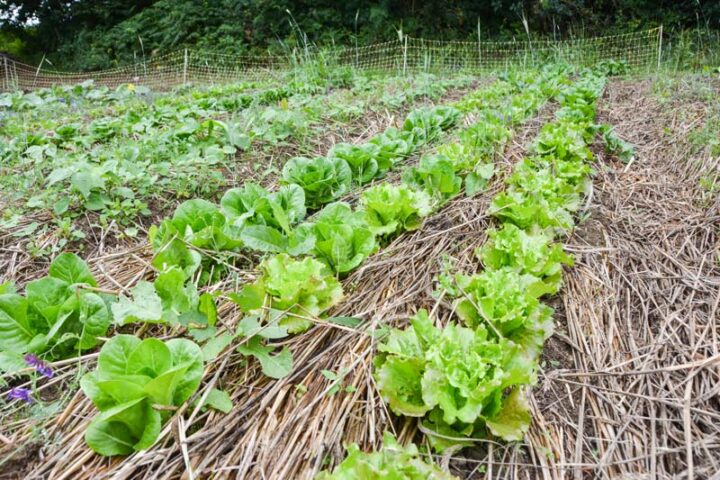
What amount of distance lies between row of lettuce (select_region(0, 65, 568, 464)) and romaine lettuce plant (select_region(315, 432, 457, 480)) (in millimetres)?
390

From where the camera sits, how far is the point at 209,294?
141cm

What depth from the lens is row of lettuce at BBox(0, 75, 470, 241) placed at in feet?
7.77

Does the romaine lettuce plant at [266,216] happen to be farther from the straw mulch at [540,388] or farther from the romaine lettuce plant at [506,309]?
the romaine lettuce plant at [506,309]

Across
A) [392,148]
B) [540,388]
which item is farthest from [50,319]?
A: [392,148]

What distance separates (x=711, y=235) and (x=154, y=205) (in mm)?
2981

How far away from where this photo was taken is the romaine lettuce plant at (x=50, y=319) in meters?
1.36

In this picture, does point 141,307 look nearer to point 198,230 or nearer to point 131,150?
point 198,230

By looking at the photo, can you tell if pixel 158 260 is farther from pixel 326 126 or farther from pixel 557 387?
pixel 326 126

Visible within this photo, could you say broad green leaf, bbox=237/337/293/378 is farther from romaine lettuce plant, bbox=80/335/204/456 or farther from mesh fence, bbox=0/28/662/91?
mesh fence, bbox=0/28/662/91

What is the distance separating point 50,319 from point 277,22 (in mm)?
17003

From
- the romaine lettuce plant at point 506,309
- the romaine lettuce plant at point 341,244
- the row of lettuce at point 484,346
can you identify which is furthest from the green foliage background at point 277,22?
the romaine lettuce plant at point 506,309

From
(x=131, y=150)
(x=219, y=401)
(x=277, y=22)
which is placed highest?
(x=277, y=22)

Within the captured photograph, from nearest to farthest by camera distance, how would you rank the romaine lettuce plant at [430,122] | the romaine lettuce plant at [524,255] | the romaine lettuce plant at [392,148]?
1. the romaine lettuce plant at [524,255]
2. the romaine lettuce plant at [392,148]
3. the romaine lettuce plant at [430,122]

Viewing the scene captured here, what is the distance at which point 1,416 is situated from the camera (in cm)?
119
